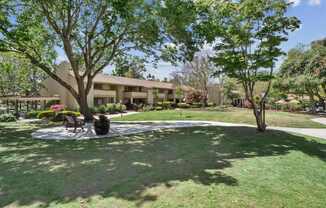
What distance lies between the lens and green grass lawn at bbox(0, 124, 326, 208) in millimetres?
4051

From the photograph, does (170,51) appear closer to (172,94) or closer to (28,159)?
(28,159)

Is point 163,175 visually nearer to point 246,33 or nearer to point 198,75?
point 246,33

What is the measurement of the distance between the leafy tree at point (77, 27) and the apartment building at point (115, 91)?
15.6m

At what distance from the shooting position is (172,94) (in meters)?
52.2

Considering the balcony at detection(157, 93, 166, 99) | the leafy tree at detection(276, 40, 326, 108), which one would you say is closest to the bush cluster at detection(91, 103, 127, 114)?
the balcony at detection(157, 93, 166, 99)

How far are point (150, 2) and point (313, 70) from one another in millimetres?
24556

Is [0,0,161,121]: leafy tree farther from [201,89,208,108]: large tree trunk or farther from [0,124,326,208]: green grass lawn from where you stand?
[201,89,208,108]: large tree trunk

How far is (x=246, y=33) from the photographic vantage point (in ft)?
36.8

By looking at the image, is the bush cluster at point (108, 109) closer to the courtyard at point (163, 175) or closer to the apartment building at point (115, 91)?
the apartment building at point (115, 91)

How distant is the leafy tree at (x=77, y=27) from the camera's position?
12.4 metres

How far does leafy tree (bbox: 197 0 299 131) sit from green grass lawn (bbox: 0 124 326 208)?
15.1 feet

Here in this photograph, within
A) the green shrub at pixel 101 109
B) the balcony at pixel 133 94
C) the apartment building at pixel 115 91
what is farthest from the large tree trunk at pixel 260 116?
the balcony at pixel 133 94

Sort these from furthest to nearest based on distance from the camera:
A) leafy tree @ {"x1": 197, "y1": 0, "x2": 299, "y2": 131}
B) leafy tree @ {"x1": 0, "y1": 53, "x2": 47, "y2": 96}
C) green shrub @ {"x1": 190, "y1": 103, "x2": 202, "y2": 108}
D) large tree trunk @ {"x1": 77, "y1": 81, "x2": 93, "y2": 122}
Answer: green shrub @ {"x1": 190, "y1": 103, "x2": 202, "y2": 108}, leafy tree @ {"x1": 0, "y1": 53, "x2": 47, "y2": 96}, large tree trunk @ {"x1": 77, "y1": 81, "x2": 93, "y2": 122}, leafy tree @ {"x1": 197, "y1": 0, "x2": 299, "y2": 131}

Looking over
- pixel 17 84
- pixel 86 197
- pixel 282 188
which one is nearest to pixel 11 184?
pixel 86 197
